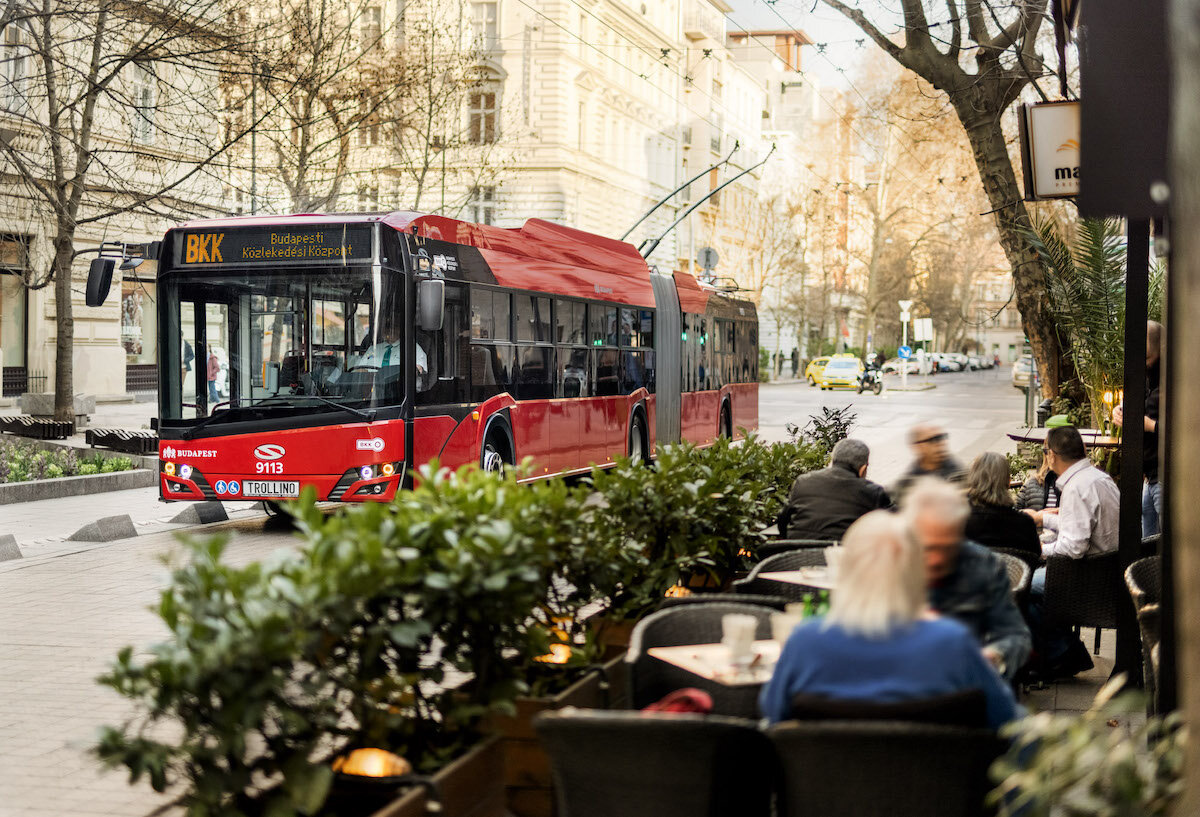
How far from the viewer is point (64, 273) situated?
22172mm

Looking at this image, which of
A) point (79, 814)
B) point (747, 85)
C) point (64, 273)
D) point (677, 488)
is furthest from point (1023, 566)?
point (747, 85)

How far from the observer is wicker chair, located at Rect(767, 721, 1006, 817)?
359 cm

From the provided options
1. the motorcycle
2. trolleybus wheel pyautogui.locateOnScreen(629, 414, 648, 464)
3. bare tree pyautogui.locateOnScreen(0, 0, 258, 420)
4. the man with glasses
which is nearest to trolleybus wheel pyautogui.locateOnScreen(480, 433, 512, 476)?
trolleybus wheel pyautogui.locateOnScreen(629, 414, 648, 464)

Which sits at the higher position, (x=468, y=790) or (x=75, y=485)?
(x=468, y=790)

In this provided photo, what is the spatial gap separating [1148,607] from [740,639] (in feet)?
6.23

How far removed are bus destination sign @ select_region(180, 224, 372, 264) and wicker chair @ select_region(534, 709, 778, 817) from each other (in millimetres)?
9955

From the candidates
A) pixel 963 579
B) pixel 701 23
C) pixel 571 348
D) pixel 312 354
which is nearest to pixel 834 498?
pixel 963 579

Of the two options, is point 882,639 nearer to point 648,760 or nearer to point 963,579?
point 648,760

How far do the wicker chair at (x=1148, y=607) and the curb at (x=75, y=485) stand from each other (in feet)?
48.3

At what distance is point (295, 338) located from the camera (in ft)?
43.9

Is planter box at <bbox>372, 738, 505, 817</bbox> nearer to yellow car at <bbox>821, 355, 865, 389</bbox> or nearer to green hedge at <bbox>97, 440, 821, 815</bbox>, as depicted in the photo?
green hedge at <bbox>97, 440, 821, 815</bbox>

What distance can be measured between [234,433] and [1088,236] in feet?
27.8

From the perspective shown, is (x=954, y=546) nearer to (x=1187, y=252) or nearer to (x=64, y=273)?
(x=1187, y=252)

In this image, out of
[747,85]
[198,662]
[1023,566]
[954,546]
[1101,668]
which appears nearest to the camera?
[198,662]
